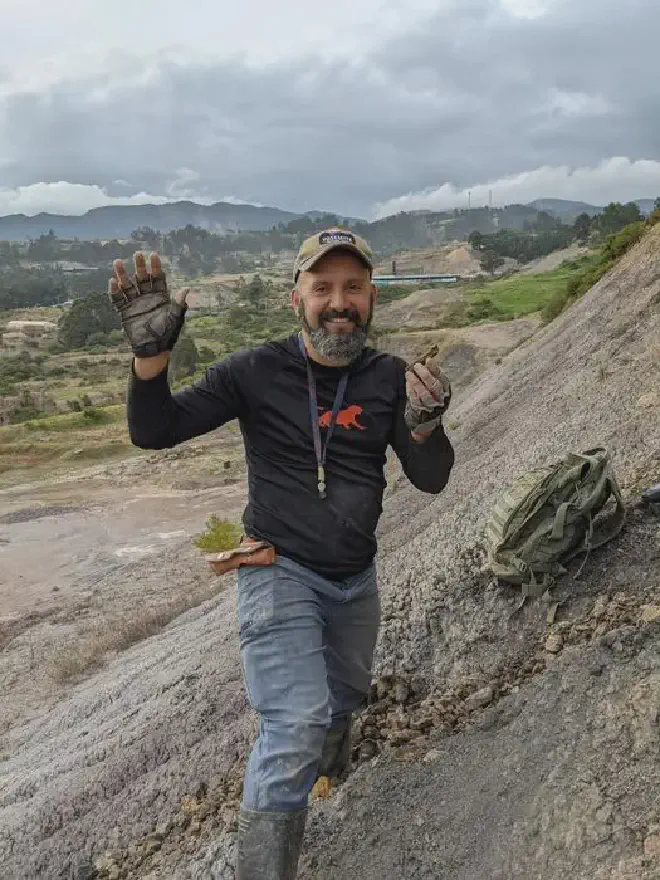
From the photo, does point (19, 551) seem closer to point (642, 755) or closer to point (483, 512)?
point (483, 512)

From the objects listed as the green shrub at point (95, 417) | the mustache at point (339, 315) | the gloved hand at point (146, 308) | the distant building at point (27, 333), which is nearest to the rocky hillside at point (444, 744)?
the mustache at point (339, 315)

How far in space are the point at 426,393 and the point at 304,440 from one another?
2.00 ft

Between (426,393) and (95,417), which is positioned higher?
(426,393)

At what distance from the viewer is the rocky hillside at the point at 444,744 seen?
2.97 meters

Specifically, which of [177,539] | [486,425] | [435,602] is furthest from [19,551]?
[435,602]

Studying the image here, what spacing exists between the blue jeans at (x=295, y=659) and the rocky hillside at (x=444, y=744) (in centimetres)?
72

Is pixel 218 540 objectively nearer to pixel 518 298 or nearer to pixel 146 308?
pixel 146 308

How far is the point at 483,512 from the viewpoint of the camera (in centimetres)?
638

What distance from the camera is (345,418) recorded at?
3088 millimetres

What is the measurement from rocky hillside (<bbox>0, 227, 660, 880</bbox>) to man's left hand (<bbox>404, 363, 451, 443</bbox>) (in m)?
1.67

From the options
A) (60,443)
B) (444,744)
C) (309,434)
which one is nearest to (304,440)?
(309,434)

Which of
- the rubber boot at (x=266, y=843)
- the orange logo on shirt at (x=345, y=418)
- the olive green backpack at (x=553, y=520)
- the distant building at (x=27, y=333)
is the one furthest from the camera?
the distant building at (x=27, y=333)

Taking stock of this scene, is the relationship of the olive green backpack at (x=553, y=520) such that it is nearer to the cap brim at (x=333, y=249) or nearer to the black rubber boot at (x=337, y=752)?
the black rubber boot at (x=337, y=752)

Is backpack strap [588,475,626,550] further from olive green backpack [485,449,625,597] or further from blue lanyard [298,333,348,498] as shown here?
blue lanyard [298,333,348,498]
